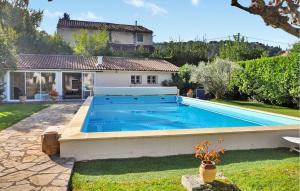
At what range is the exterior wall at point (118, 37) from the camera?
4541 centimetres

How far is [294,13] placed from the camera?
294 cm

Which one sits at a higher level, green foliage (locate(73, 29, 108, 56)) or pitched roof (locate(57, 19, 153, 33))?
pitched roof (locate(57, 19, 153, 33))

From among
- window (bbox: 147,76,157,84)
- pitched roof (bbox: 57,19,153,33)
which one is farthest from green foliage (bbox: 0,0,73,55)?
window (bbox: 147,76,157,84)

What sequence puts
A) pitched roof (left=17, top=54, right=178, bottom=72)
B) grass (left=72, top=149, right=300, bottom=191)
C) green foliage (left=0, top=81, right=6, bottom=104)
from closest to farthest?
grass (left=72, top=149, right=300, bottom=191) < green foliage (left=0, top=81, right=6, bottom=104) < pitched roof (left=17, top=54, right=178, bottom=72)

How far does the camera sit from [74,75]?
91.1ft

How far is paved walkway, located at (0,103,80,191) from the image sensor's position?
18.4 feet

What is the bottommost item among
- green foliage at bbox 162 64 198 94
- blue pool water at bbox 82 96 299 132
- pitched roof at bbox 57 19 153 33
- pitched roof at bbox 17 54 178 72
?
blue pool water at bbox 82 96 299 132

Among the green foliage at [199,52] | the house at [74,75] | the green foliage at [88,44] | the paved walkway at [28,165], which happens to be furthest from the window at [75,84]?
the paved walkway at [28,165]

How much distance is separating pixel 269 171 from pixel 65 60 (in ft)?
81.5

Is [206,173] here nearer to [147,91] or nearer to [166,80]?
[147,91]

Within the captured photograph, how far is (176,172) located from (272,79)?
1667 cm

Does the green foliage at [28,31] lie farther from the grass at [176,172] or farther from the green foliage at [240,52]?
the grass at [176,172]

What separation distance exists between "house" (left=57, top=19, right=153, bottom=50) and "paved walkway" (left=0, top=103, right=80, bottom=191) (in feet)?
123

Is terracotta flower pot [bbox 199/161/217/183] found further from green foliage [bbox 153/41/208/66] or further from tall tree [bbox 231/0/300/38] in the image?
green foliage [bbox 153/41/208/66]
